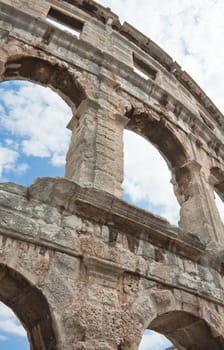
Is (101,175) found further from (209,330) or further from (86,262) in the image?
(209,330)

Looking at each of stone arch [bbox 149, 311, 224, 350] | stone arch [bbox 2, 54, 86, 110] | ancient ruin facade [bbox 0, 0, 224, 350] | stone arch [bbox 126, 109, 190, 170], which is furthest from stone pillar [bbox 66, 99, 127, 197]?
stone arch [bbox 149, 311, 224, 350]

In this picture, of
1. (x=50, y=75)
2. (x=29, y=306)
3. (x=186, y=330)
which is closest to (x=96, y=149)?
(x=50, y=75)

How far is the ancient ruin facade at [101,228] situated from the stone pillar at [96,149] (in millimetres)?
22

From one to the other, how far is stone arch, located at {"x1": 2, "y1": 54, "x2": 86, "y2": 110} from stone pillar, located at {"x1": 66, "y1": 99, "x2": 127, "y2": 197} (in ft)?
1.66

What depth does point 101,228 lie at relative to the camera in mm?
4062

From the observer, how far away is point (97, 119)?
18.9 feet

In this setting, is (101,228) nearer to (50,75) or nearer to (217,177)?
(50,75)

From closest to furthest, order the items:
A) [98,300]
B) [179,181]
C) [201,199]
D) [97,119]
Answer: [98,300] < [97,119] < [201,199] < [179,181]

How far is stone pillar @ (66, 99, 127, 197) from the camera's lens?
4805 mm

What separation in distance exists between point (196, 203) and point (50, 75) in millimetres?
3698

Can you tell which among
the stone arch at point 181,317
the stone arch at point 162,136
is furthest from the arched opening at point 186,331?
the stone arch at point 162,136

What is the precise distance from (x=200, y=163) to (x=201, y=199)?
50.0 inches

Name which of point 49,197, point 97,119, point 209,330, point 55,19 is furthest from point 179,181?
point 55,19

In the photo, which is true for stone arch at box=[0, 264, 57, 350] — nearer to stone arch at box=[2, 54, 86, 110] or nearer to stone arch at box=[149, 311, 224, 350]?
stone arch at box=[149, 311, 224, 350]
